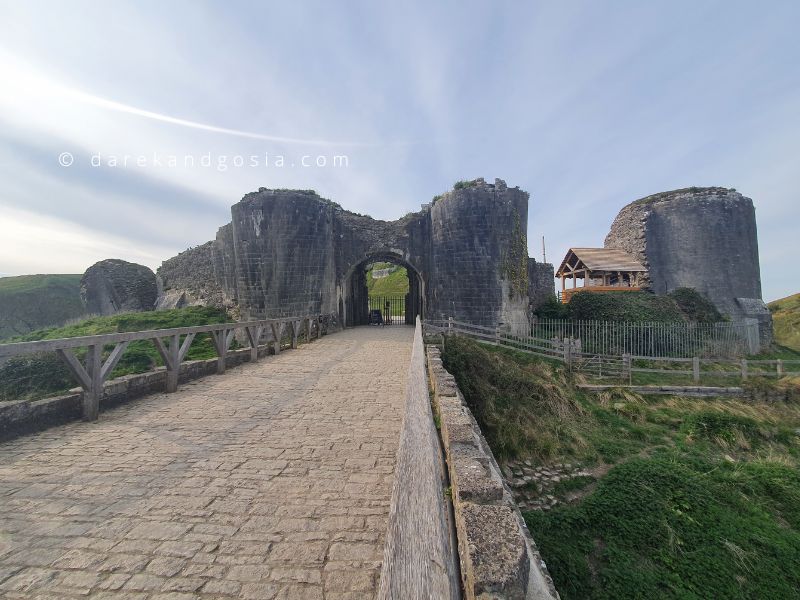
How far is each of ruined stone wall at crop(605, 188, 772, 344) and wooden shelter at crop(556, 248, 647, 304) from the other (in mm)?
715

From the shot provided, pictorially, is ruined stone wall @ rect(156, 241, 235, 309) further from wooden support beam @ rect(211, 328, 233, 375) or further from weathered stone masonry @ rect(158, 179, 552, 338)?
wooden support beam @ rect(211, 328, 233, 375)

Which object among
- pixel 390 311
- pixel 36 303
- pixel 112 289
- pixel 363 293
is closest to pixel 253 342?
pixel 363 293

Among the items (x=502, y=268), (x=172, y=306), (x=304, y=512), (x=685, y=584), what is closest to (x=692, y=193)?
(x=502, y=268)

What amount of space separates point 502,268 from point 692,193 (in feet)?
38.5

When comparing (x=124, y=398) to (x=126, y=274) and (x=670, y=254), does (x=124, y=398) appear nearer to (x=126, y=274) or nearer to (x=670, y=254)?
(x=126, y=274)

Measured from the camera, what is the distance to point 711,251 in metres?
17.0

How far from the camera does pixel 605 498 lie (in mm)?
5707

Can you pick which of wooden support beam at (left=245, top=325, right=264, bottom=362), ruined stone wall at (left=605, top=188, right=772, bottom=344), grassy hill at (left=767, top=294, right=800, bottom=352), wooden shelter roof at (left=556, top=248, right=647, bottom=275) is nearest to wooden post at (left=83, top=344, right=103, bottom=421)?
wooden support beam at (left=245, top=325, right=264, bottom=362)

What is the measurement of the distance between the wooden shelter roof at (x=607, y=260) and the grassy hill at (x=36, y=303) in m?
35.6

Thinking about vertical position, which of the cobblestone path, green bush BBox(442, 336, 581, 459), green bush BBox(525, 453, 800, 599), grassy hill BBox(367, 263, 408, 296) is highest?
grassy hill BBox(367, 263, 408, 296)

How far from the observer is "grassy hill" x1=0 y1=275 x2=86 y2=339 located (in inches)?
1076

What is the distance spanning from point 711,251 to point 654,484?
16.8 metres

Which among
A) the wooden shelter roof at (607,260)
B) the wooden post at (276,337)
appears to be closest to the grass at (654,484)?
the wooden post at (276,337)

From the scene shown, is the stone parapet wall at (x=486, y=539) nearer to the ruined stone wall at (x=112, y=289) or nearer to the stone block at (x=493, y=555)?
the stone block at (x=493, y=555)
